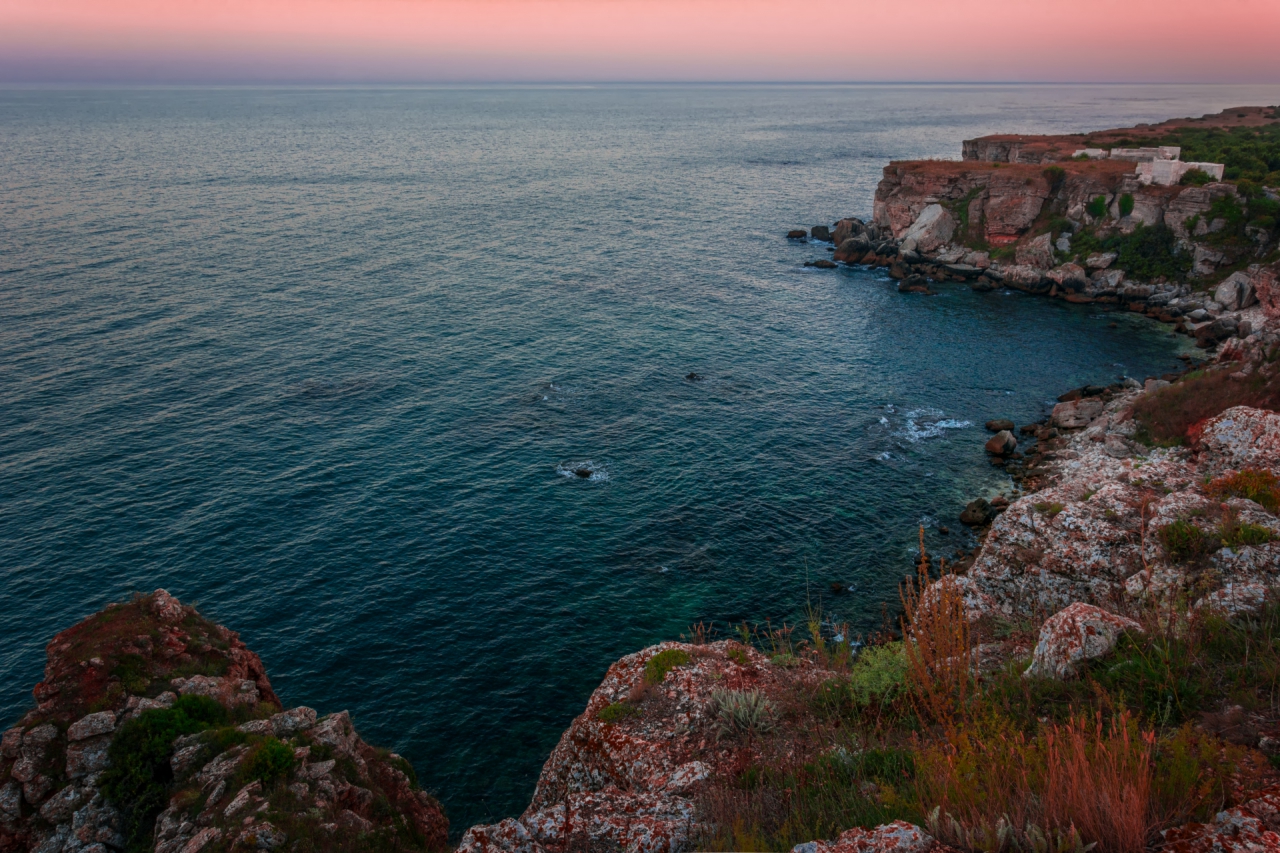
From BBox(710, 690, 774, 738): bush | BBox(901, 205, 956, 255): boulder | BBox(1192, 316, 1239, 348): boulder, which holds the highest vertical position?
BBox(901, 205, 956, 255): boulder

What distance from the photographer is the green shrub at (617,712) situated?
1603 centimetres

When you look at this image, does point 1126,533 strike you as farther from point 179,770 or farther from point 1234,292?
point 1234,292

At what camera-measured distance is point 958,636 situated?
986 cm

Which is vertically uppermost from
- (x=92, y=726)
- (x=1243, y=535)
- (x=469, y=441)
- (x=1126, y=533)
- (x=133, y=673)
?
(x=1243, y=535)

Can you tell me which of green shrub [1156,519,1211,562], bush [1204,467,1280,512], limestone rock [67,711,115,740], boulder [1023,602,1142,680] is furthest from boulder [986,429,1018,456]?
limestone rock [67,711,115,740]

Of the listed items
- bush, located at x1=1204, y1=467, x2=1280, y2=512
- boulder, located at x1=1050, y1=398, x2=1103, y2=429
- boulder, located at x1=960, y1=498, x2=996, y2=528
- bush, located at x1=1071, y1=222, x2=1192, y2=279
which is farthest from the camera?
bush, located at x1=1071, y1=222, x2=1192, y2=279

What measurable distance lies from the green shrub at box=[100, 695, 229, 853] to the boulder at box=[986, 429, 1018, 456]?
46758 millimetres

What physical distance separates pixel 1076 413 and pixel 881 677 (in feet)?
157

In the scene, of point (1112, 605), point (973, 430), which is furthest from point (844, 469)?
point (1112, 605)

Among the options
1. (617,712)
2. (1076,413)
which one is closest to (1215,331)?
(1076,413)

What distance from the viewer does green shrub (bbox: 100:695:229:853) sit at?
661 inches

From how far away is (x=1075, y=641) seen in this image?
38.8ft

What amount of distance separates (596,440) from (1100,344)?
49.2 meters

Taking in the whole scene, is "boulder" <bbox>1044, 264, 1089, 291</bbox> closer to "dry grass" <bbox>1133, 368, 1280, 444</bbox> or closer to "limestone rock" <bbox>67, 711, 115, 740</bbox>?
"dry grass" <bbox>1133, 368, 1280, 444</bbox>
